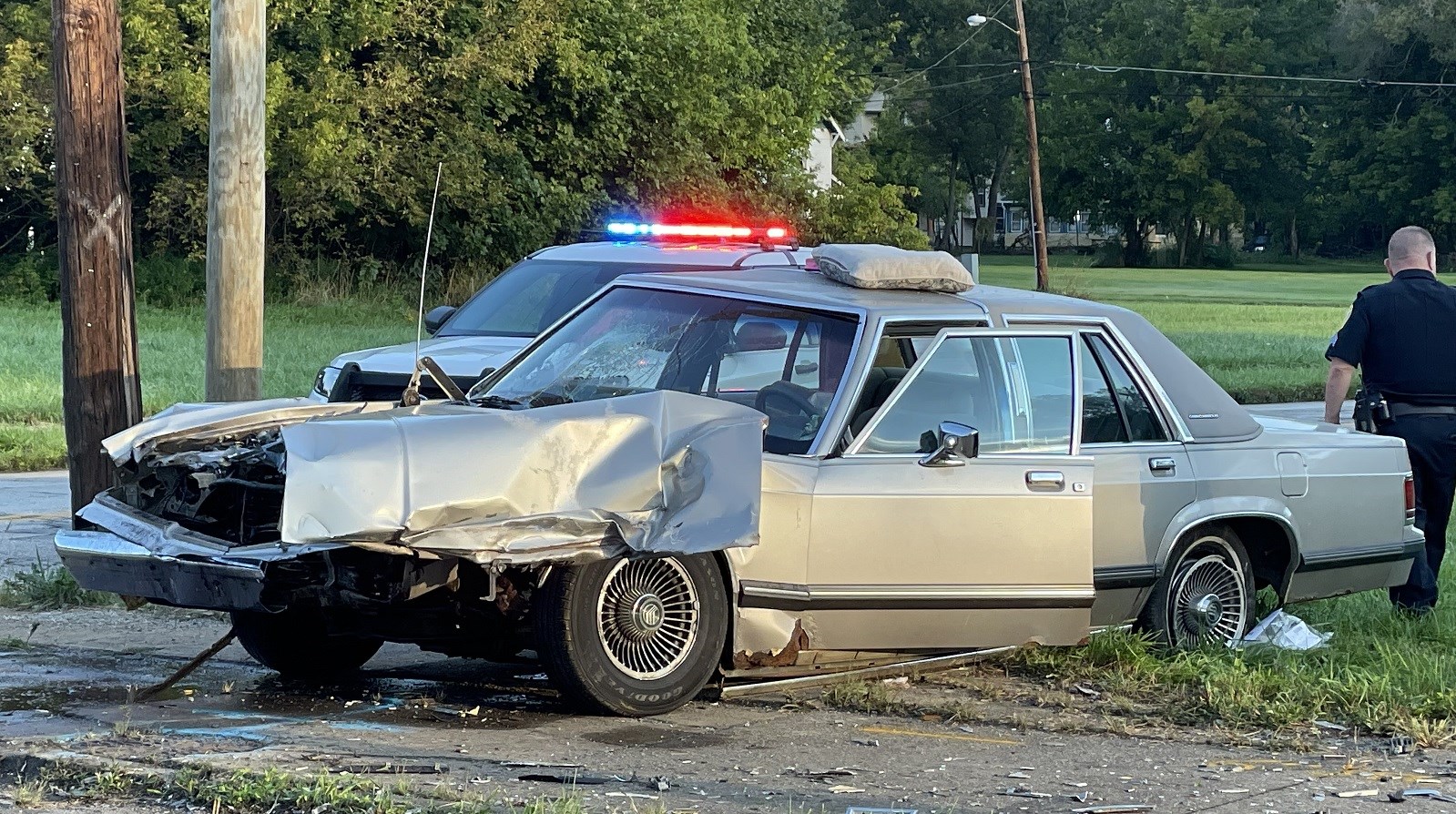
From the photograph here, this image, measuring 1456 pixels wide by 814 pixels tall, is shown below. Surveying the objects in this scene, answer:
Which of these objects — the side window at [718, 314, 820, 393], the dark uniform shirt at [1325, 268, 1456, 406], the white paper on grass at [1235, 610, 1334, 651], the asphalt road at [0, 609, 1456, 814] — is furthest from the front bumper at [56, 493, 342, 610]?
the dark uniform shirt at [1325, 268, 1456, 406]

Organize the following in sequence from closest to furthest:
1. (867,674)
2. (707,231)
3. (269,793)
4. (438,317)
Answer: (269,793), (867,674), (707,231), (438,317)

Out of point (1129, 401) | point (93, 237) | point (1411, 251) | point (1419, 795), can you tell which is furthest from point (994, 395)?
point (93, 237)

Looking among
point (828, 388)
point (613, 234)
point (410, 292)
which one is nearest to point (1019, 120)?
point (410, 292)

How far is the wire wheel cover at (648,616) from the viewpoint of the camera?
5.52 meters

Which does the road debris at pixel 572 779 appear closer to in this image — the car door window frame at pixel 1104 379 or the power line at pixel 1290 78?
the car door window frame at pixel 1104 379

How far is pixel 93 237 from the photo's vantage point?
26.2ft

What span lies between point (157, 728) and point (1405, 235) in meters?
5.69

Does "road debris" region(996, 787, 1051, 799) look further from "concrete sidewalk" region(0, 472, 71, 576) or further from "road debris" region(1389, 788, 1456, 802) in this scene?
"concrete sidewalk" region(0, 472, 71, 576)

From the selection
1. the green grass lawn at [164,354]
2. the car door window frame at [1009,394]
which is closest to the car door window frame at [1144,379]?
the car door window frame at [1009,394]

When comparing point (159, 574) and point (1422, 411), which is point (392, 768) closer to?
point (159, 574)

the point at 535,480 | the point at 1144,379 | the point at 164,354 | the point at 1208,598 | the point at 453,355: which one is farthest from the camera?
the point at 164,354

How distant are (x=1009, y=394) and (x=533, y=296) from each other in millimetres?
5732

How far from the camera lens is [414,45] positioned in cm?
3000

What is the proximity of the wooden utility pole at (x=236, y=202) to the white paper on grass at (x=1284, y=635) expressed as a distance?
476 centimetres
